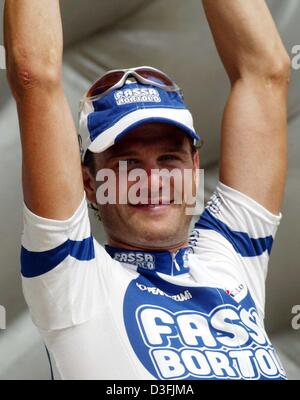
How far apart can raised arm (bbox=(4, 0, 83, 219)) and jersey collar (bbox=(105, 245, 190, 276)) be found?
17cm

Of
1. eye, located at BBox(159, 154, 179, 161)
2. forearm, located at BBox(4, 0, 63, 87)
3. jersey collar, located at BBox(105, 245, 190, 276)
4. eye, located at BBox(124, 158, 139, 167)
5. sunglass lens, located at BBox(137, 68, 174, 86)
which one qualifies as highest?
forearm, located at BBox(4, 0, 63, 87)

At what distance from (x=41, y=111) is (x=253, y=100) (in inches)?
16.0

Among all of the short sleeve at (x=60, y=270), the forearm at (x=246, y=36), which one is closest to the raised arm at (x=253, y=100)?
the forearm at (x=246, y=36)

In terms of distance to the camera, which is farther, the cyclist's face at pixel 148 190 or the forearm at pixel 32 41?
the cyclist's face at pixel 148 190

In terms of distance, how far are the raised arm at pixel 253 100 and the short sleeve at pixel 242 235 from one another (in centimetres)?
2

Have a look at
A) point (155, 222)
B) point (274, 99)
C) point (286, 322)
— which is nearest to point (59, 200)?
point (155, 222)

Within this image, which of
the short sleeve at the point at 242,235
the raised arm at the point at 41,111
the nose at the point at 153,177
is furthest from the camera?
the short sleeve at the point at 242,235

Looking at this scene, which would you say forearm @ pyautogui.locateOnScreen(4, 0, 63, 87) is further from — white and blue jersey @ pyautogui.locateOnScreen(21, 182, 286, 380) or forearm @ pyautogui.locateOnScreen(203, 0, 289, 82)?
forearm @ pyautogui.locateOnScreen(203, 0, 289, 82)

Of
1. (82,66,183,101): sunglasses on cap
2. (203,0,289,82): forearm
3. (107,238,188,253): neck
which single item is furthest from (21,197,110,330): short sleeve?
(203,0,289,82): forearm

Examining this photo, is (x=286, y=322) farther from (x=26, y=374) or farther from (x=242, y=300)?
(x=26, y=374)

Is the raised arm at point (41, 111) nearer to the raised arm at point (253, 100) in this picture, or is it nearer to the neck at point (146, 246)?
the neck at point (146, 246)

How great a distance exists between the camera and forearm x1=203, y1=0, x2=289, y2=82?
46.8 inches

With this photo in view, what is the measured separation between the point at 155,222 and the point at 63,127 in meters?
0.21

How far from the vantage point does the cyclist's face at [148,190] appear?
104 centimetres
